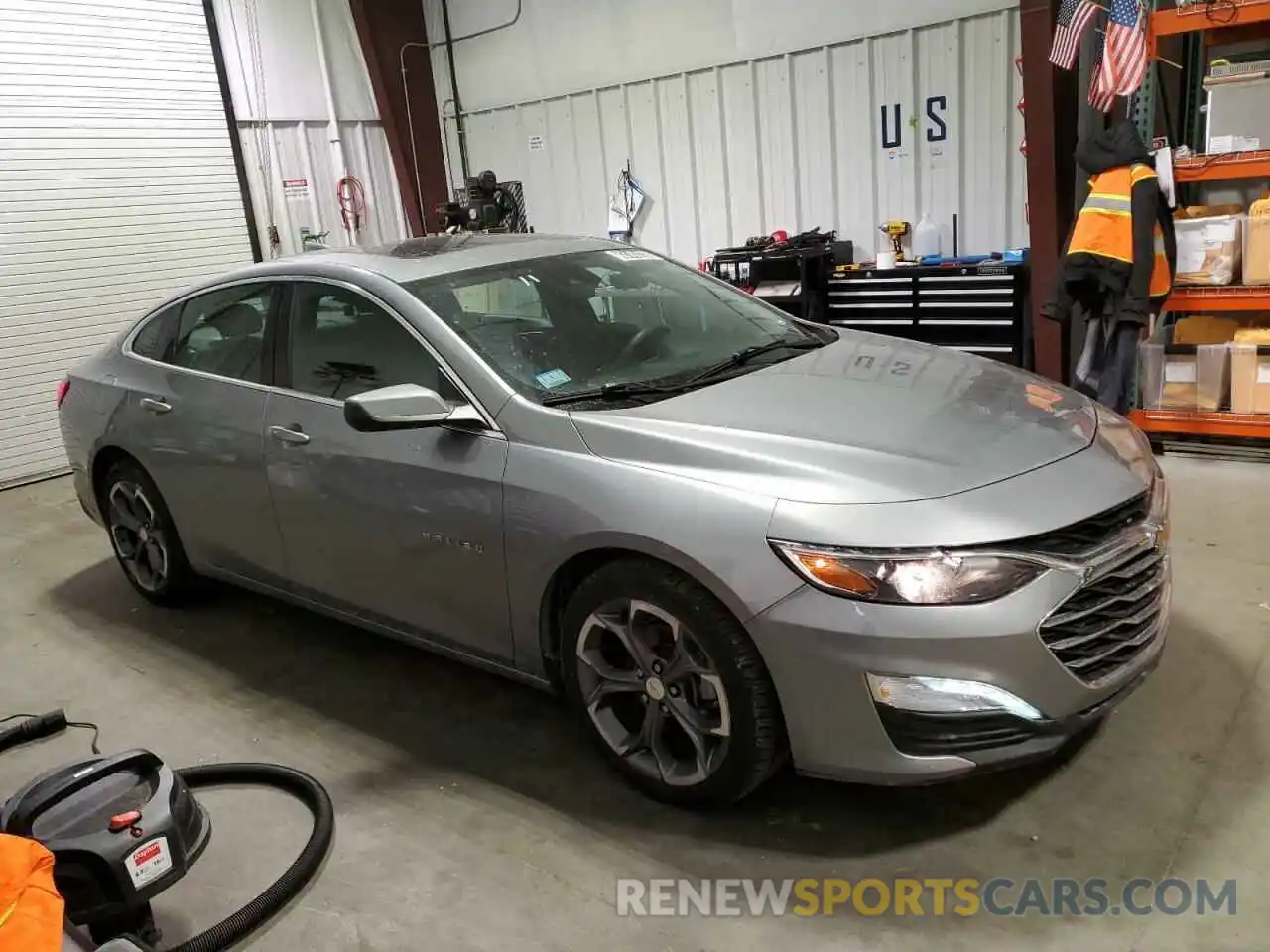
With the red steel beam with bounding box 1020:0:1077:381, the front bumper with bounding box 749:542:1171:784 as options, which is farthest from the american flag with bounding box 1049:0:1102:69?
the front bumper with bounding box 749:542:1171:784

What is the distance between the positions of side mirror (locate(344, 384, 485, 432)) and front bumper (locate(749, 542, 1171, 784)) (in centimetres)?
94

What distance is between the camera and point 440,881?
2.29m

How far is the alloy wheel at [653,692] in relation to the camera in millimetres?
2238

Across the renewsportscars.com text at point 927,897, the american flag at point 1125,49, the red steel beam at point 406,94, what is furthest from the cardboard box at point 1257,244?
the red steel beam at point 406,94

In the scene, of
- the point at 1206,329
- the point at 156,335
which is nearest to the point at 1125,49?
the point at 1206,329

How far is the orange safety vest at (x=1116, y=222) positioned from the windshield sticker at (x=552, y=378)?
329 cm

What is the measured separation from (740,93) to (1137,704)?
17.4ft

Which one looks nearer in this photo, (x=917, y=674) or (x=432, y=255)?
(x=917, y=674)

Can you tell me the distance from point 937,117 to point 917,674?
5.02 meters

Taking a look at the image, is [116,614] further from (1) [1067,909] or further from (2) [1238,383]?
(2) [1238,383]

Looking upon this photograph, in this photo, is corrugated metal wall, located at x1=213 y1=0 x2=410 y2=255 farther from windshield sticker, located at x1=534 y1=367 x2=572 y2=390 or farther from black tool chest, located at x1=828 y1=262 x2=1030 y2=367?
windshield sticker, located at x1=534 y1=367 x2=572 y2=390

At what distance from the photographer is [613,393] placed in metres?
2.53

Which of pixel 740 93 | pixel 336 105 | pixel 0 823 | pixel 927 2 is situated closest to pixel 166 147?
pixel 336 105

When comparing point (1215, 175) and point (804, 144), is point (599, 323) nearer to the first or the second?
point (1215, 175)
